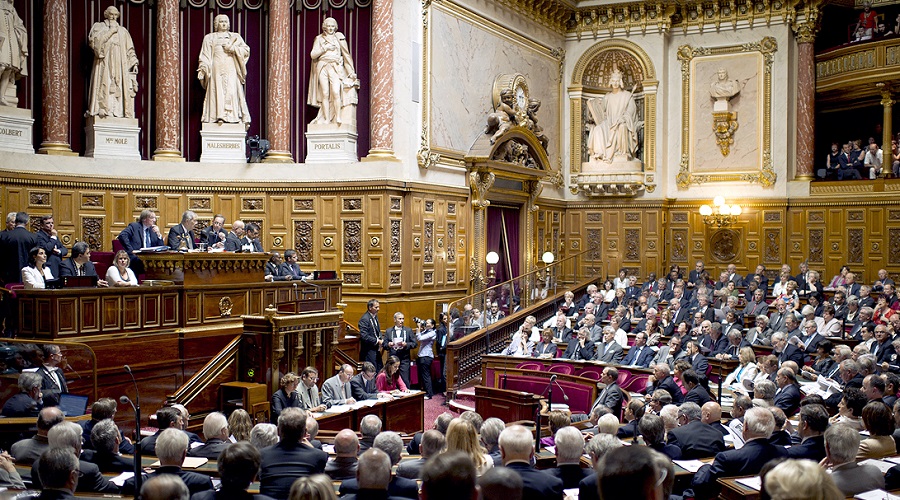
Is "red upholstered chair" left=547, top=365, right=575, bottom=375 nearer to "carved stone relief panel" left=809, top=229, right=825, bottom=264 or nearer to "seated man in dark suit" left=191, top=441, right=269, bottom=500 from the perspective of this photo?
"seated man in dark suit" left=191, top=441, right=269, bottom=500

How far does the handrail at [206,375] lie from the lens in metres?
10.1

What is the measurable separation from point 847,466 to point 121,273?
8.45 meters

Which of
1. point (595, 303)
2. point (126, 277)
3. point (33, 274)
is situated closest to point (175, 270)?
point (126, 277)

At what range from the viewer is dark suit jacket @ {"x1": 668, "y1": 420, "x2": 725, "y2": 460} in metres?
6.61

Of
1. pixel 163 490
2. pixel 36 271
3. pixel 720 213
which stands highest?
pixel 720 213

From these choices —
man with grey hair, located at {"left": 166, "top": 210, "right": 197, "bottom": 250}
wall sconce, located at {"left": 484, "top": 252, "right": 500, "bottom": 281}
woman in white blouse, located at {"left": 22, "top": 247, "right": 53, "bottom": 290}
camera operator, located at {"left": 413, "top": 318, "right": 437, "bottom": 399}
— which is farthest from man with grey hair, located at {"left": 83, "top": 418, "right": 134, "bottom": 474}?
wall sconce, located at {"left": 484, "top": 252, "right": 500, "bottom": 281}

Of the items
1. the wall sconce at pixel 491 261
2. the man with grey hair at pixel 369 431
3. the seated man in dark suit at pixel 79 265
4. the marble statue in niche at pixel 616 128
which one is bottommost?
the man with grey hair at pixel 369 431

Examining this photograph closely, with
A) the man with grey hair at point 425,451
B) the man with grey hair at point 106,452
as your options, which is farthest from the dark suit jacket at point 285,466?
the man with grey hair at point 106,452

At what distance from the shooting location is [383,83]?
15.2 m

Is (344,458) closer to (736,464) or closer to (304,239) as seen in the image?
(736,464)

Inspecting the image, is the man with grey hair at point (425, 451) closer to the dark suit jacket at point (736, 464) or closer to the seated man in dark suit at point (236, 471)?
the seated man in dark suit at point (236, 471)

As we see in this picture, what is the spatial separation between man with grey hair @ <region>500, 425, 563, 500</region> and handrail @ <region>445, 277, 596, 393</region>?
9.07 metres

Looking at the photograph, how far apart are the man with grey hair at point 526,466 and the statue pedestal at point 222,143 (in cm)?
1167

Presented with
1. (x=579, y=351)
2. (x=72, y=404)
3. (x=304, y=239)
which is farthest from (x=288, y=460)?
(x=304, y=239)
